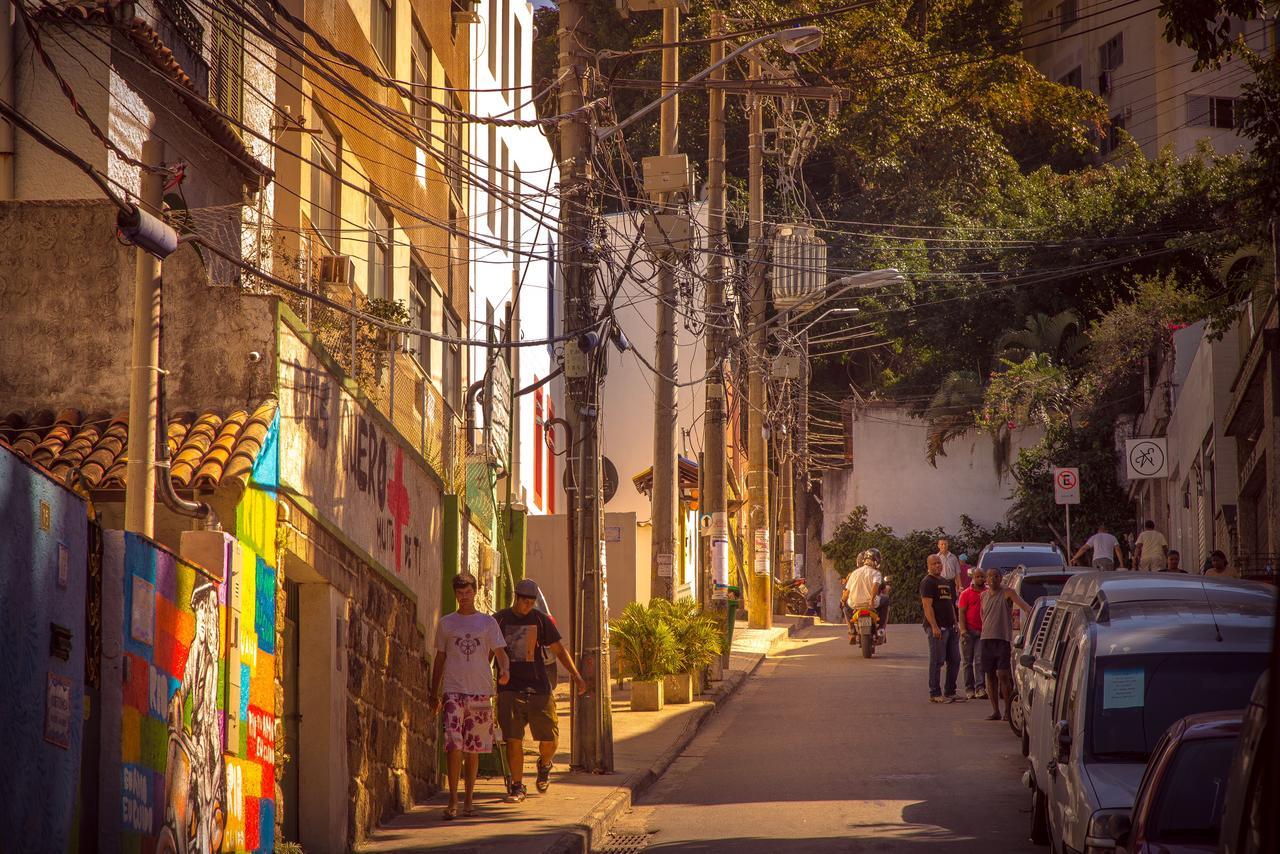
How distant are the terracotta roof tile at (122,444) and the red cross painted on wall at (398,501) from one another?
132 inches

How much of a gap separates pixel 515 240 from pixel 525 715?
18.4 metres

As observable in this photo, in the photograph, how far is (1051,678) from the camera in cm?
1226

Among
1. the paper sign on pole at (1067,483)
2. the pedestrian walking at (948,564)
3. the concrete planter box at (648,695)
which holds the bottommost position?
the concrete planter box at (648,695)

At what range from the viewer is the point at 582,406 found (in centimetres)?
1593

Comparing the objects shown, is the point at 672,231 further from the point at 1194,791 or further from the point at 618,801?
the point at 1194,791

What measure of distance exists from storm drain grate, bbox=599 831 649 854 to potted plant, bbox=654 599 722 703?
7856mm

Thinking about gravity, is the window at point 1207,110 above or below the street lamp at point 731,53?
above

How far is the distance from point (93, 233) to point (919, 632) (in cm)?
2558

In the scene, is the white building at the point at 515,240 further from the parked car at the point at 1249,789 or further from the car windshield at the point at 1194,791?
the parked car at the point at 1249,789

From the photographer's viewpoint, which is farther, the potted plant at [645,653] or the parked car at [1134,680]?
the potted plant at [645,653]

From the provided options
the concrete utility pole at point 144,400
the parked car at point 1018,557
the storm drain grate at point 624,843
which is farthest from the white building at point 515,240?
the concrete utility pole at point 144,400

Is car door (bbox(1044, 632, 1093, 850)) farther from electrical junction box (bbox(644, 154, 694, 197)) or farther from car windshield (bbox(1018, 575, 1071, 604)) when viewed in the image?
electrical junction box (bbox(644, 154, 694, 197))

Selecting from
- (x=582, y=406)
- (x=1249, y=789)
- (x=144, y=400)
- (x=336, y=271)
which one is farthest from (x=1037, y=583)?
(x=1249, y=789)

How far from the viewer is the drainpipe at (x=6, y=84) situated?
564 inches
